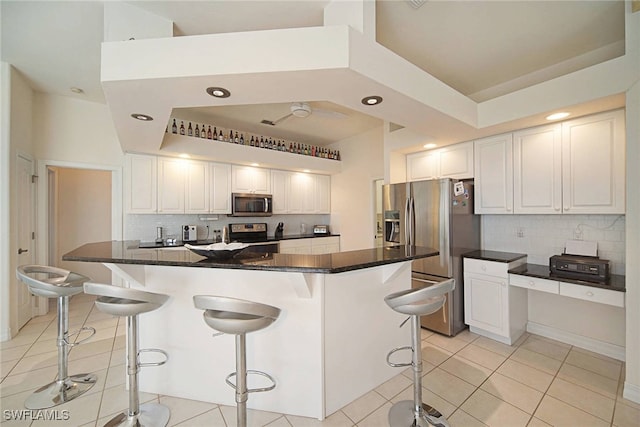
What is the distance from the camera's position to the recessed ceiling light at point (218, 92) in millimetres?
1869

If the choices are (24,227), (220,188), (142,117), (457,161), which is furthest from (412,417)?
(24,227)

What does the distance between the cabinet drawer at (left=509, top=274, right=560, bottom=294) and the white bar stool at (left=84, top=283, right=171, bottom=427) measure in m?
3.21

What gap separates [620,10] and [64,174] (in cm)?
742

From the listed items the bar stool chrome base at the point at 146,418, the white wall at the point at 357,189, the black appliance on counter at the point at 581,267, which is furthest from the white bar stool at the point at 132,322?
the white wall at the point at 357,189

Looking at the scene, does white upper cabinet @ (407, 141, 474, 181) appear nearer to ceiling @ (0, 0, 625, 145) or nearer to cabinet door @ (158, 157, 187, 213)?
ceiling @ (0, 0, 625, 145)

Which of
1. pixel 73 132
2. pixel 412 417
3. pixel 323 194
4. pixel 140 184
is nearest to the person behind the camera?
pixel 412 417

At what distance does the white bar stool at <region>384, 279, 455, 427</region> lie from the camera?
5.01 ft

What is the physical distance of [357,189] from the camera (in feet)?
17.2

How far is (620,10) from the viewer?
2.13 metres

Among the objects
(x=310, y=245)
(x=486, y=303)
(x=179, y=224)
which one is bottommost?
(x=486, y=303)

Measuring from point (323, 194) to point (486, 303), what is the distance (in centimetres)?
363

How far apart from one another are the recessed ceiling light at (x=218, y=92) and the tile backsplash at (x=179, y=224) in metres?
2.97

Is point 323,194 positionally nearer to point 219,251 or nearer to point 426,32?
point 426,32

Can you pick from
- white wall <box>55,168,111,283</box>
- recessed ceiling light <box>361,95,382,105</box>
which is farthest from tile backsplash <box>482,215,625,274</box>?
white wall <box>55,168,111,283</box>
